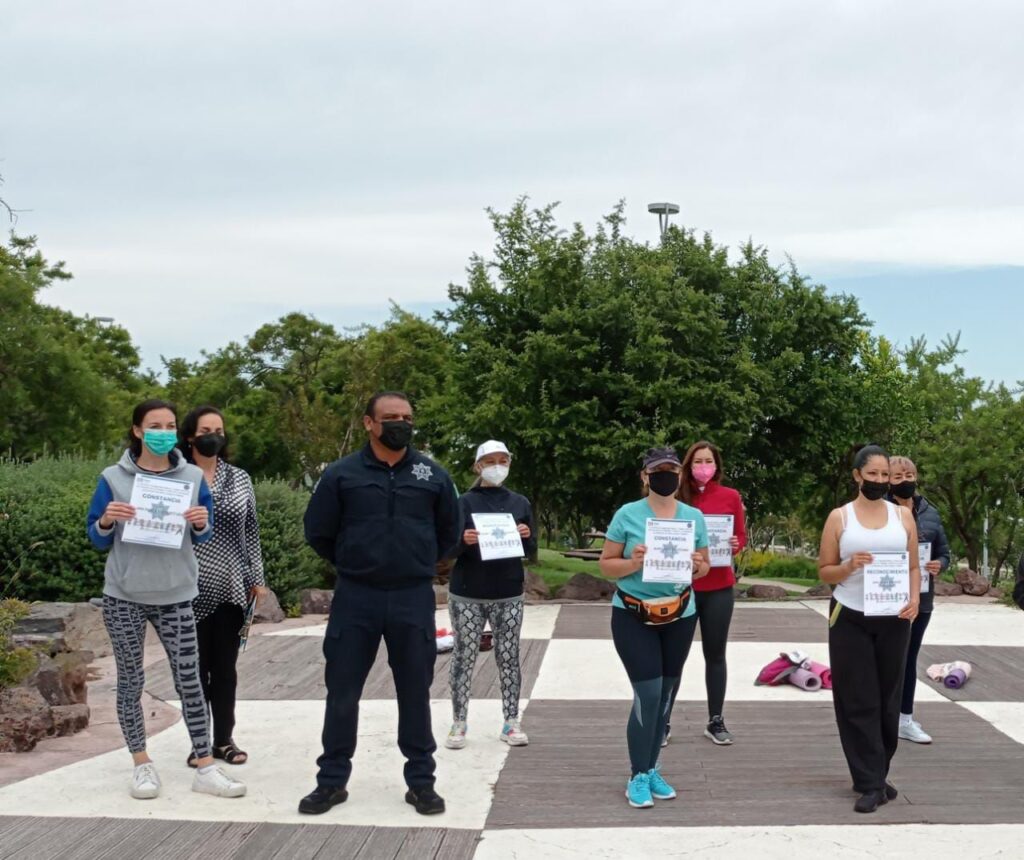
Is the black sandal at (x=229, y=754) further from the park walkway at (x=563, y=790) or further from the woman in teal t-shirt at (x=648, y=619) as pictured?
the woman in teal t-shirt at (x=648, y=619)

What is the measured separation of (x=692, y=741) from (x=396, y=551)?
2.86 meters

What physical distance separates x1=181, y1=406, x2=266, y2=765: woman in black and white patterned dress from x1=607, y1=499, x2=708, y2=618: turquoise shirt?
197cm

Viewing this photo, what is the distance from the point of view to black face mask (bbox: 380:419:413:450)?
588cm

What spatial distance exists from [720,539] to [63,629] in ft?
20.4

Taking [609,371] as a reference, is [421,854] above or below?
below

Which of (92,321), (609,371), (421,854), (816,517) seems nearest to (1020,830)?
(421,854)

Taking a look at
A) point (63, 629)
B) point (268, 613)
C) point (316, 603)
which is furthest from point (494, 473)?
point (316, 603)

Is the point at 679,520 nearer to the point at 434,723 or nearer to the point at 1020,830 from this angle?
the point at 1020,830

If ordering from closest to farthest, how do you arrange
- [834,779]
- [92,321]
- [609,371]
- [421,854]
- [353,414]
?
[421,854], [834,779], [609,371], [353,414], [92,321]

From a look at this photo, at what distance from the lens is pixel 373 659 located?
5996mm

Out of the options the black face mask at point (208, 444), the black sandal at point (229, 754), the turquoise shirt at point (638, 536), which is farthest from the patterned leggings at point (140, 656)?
the turquoise shirt at point (638, 536)

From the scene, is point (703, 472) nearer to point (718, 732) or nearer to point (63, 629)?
point (718, 732)

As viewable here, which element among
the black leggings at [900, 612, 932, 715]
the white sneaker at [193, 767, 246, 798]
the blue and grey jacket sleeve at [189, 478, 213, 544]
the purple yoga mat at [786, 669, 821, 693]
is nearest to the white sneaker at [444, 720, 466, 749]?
the white sneaker at [193, 767, 246, 798]

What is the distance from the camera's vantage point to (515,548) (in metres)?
7.41
